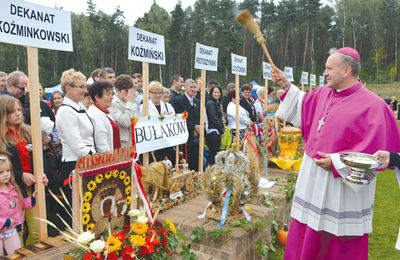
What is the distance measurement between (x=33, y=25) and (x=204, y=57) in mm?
2867

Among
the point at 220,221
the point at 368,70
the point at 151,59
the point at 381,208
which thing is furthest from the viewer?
the point at 368,70

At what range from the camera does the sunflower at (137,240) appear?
2293 millimetres

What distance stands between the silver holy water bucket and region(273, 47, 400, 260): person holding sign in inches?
3.2

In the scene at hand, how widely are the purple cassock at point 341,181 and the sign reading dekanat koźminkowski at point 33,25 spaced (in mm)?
2620

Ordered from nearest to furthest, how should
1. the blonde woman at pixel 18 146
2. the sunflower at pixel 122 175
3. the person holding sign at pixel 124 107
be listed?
the sunflower at pixel 122 175 → the blonde woman at pixel 18 146 → the person holding sign at pixel 124 107

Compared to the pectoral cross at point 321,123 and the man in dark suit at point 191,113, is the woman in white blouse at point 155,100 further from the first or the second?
the pectoral cross at point 321,123

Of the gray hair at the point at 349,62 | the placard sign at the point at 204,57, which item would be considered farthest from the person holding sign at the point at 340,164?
the placard sign at the point at 204,57

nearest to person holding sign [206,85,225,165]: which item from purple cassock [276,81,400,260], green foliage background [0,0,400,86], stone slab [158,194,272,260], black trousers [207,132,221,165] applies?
black trousers [207,132,221,165]

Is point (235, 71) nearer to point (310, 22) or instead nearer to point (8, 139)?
point (8, 139)

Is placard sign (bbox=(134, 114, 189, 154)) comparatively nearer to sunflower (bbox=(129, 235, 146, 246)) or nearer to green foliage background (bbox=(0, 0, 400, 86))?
sunflower (bbox=(129, 235, 146, 246))

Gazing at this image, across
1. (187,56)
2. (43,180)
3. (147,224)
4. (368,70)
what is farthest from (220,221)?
(368,70)

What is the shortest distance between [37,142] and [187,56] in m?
43.1

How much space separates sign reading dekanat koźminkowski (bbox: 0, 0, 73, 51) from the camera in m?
2.72

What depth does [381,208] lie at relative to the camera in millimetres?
5965
